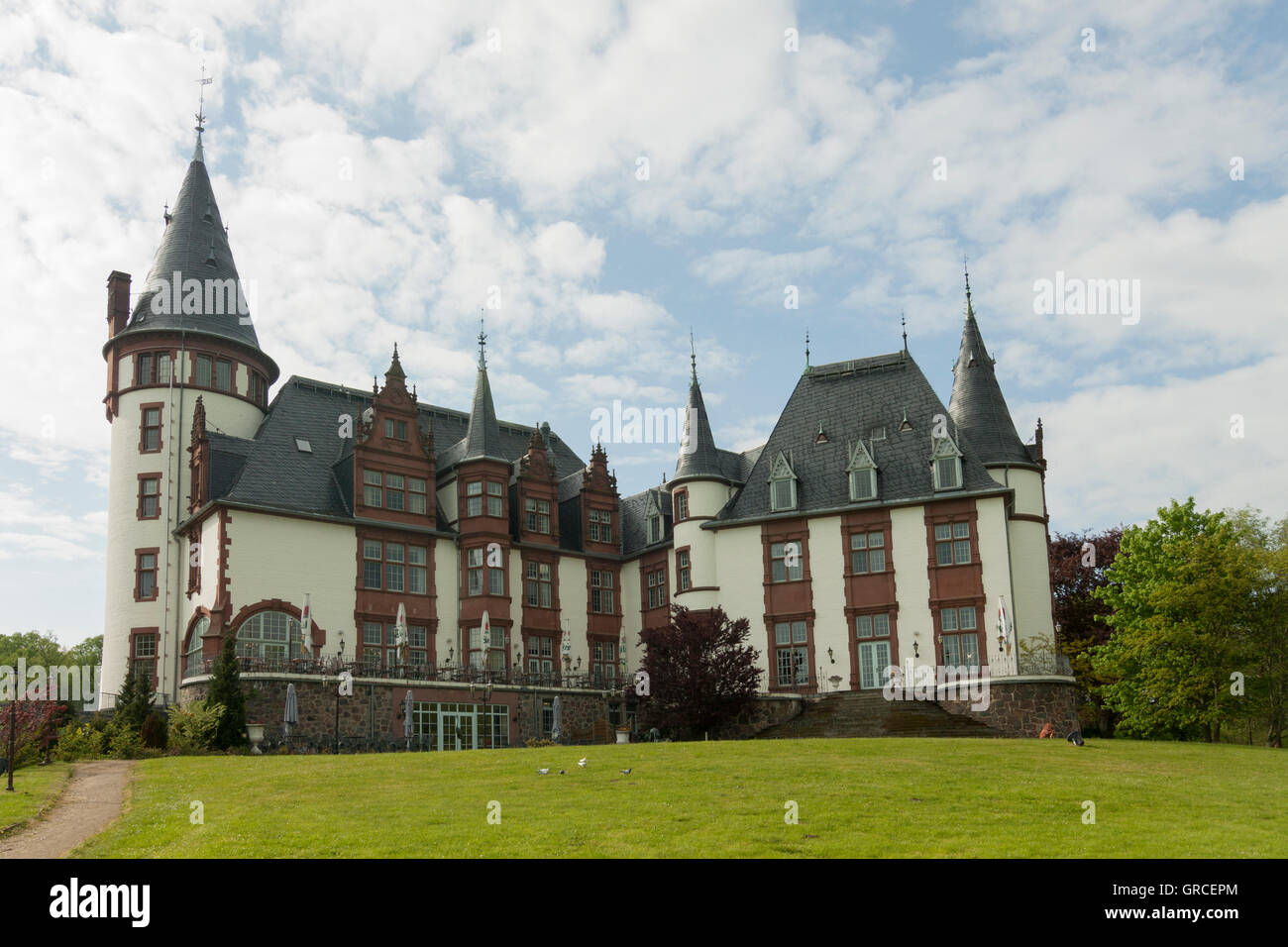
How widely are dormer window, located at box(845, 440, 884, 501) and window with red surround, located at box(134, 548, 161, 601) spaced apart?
2870 cm

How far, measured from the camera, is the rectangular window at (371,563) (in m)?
48.6

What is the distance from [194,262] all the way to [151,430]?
8.35 meters

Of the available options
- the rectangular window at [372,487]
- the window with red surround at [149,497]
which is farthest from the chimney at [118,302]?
the rectangular window at [372,487]

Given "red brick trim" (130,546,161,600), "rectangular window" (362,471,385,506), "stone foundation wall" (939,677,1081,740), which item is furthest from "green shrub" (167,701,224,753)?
"stone foundation wall" (939,677,1081,740)

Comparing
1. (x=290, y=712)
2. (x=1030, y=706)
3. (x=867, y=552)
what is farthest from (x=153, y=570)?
(x=1030, y=706)

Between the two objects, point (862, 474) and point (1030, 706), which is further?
point (862, 474)

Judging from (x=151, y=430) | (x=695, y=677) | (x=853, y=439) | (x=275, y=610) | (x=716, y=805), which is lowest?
(x=716, y=805)

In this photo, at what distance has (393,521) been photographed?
49844 mm

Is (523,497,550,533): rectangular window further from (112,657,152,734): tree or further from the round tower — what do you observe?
(112,657,152,734): tree

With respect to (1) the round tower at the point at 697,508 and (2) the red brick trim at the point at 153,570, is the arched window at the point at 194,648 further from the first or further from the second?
(1) the round tower at the point at 697,508

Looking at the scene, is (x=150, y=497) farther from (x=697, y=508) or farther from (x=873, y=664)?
(x=873, y=664)

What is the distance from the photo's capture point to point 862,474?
5016 centimetres

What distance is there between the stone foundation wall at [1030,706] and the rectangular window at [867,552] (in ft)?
26.4

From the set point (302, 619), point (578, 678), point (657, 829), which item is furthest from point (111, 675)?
point (657, 829)
